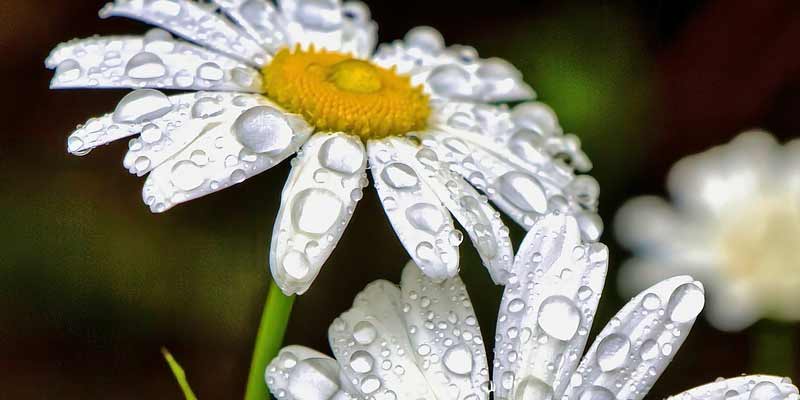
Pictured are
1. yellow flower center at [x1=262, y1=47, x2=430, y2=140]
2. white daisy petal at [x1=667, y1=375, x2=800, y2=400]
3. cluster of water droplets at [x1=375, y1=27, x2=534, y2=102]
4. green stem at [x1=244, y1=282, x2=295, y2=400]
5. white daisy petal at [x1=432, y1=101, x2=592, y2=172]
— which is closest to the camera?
white daisy petal at [x1=667, y1=375, x2=800, y2=400]

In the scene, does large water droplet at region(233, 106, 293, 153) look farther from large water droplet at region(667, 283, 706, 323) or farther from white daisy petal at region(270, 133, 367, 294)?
large water droplet at region(667, 283, 706, 323)

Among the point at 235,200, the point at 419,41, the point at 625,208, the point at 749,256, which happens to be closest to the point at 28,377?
the point at 235,200

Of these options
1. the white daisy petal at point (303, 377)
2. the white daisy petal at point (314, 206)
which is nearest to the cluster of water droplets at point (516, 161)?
the white daisy petal at point (314, 206)

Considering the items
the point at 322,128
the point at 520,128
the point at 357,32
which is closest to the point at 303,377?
the point at 322,128

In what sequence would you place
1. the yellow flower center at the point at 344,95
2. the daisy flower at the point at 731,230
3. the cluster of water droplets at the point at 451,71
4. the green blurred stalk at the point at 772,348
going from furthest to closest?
the daisy flower at the point at 731,230 → the green blurred stalk at the point at 772,348 → the cluster of water droplets at the point at 451,71 → the yellow flower center at the point at 344,95

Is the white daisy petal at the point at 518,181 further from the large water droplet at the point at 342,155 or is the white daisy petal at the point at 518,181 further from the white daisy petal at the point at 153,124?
the white daisy petal at the point at 153,124

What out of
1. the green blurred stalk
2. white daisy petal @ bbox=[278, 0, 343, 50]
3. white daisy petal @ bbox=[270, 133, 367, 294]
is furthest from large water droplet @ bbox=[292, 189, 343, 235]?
the green blurred stalk

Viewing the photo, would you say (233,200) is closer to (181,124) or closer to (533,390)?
(181,124)
